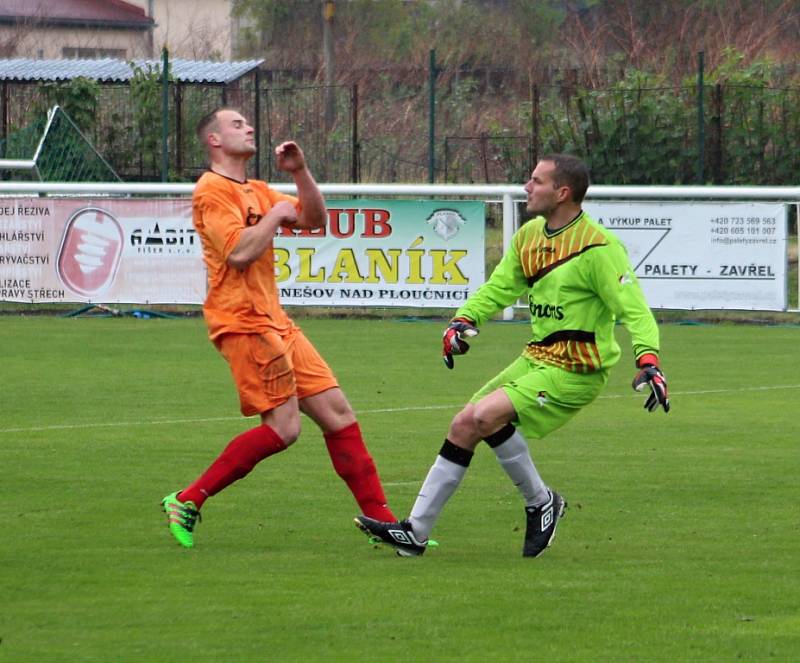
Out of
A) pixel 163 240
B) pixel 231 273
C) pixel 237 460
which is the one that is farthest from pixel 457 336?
pixel 163 240

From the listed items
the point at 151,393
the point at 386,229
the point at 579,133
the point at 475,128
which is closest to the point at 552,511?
the point at 151,393

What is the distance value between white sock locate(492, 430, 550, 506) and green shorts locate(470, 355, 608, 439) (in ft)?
0.22

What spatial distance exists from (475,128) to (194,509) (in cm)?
2245

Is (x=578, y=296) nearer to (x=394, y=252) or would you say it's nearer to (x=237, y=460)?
(x=237, y=460)

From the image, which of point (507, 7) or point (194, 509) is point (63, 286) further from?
point (507, 7)

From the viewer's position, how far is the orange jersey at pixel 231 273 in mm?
7090

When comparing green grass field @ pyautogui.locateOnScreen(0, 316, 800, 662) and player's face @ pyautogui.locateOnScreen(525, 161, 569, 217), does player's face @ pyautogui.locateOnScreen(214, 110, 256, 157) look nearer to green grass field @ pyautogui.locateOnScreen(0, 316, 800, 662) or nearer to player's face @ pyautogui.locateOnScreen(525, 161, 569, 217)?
player's face @ pyautogui.locateOnScreen(525, 161, 569, 217)

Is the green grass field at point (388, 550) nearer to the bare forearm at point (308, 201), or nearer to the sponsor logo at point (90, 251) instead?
the bare forearm at point (308, 201)

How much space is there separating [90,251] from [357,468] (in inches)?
504

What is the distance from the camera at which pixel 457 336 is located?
7.05 m

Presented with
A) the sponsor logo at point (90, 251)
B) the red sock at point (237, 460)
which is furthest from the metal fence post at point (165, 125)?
the red sock at point (237, 460)

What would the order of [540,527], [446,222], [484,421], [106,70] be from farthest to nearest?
[106,70]
[446,222]
[540,527]
[484,421]

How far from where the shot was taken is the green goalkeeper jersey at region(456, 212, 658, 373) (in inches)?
272

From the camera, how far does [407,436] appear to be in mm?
10914
